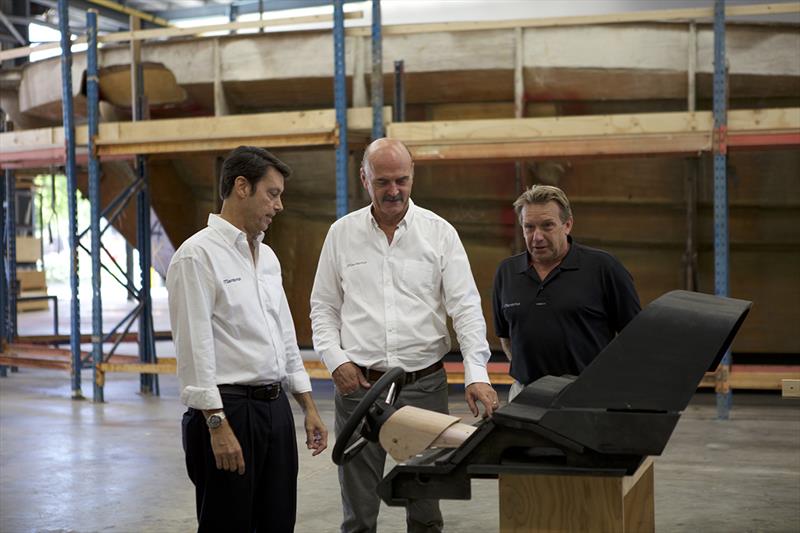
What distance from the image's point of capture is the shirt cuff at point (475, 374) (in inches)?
128

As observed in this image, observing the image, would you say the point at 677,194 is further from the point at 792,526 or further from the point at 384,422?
the point at 384,422

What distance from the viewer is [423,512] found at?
3404 mm

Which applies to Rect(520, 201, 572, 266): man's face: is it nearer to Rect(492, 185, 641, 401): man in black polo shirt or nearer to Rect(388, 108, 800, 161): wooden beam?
Rect(492, 185, 641, 401): man in black polo shirt

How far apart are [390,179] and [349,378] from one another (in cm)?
71

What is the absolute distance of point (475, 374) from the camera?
329cm

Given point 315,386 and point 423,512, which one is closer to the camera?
point 423,512

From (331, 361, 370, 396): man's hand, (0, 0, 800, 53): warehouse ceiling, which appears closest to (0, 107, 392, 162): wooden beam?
(0, 0, 800, 53): warehouse ceiling

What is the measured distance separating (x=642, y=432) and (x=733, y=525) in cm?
335

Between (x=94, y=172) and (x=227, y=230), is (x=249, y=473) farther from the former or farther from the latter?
(x=94, y=172)

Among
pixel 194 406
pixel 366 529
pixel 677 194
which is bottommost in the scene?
pixel 366 529

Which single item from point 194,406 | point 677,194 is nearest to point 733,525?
point 194,406

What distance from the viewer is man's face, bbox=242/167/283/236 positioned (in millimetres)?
2902

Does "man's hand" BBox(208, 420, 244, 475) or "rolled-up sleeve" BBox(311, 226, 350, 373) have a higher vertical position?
"rolled-up sleeve" BBox(311, 226, 350, 373)

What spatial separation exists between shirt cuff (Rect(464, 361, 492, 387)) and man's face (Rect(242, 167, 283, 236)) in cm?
87
